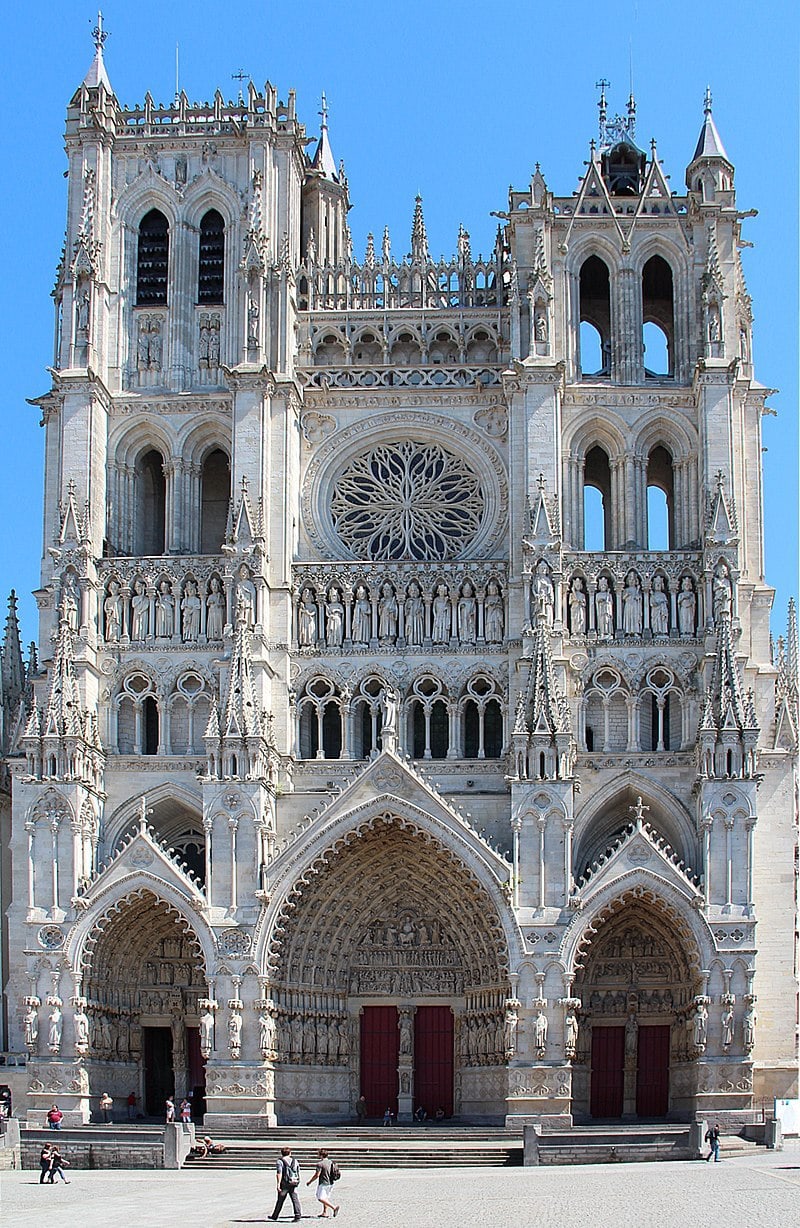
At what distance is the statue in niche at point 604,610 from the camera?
49844mm

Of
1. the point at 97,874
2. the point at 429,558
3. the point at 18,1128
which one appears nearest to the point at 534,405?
the point at 429,558

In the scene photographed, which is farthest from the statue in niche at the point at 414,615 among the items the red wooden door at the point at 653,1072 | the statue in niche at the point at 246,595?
the red wooden door at the point at 653,1072

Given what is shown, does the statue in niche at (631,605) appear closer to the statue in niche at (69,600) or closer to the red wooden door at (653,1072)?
the red wooden door at (653,1072)

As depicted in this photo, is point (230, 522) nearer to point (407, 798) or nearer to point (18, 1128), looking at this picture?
point (407, 798)

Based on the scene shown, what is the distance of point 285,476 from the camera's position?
5112 cm

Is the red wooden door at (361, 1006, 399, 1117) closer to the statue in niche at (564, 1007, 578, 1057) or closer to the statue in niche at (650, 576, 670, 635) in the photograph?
the statue in niche at (564, 1007, 578, 1057)

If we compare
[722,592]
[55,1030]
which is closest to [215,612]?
[55,1030]

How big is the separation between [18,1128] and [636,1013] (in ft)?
47.7

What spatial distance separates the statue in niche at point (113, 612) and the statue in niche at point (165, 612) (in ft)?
3.05

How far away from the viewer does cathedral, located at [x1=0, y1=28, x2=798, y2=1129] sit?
154ft

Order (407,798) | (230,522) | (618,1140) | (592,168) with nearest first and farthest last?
→ (618,1140)
(407,798)
(230,522)
(592,168)

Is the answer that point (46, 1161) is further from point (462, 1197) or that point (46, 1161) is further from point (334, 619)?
point (334, 619)

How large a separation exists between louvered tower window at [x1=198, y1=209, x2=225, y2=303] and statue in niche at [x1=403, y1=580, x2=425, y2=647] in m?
9.53

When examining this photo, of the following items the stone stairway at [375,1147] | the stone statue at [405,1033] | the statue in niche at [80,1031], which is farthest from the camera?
the stone statue at [405,1033]
